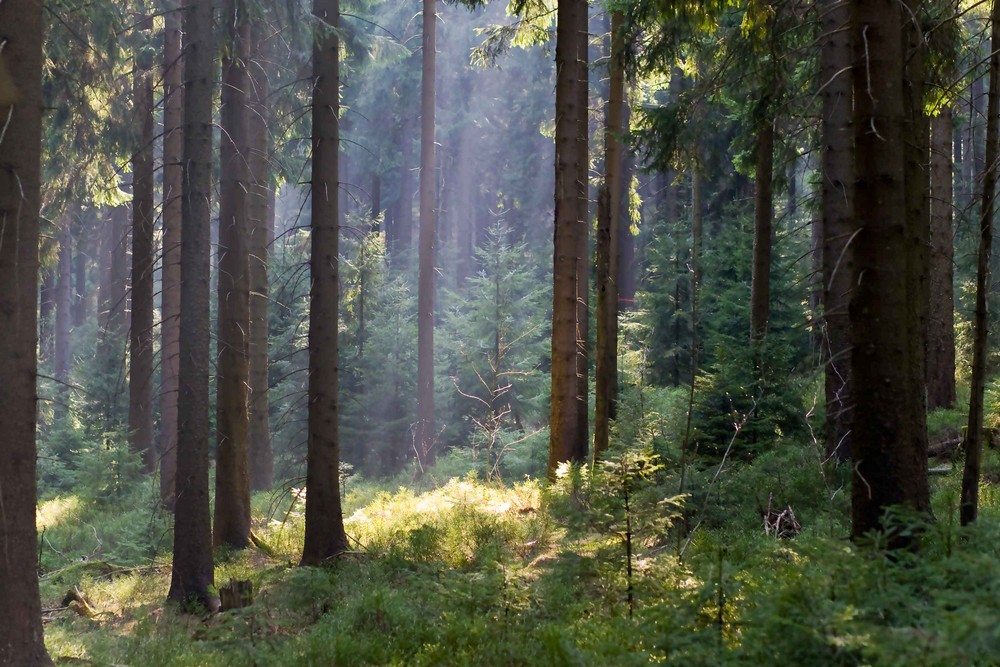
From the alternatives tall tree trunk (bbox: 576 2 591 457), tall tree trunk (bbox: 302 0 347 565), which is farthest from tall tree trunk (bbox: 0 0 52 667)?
tall tree trunk (bbox: 576 2 591 457)

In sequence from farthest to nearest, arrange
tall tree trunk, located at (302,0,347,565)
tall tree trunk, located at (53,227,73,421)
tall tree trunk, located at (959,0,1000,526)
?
1. tall tree trunk, located at (53,227,73,421)
2. tall tree trunk, located at (302,0,347,565)
3. tall tree trunk, located at (959,0,1000,526)

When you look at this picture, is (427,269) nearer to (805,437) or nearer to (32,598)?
(805,437)

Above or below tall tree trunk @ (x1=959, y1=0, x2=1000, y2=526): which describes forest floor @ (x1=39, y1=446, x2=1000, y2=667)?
below

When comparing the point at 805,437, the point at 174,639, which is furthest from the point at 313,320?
the point at 805,437

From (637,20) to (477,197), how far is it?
44248 millimetres

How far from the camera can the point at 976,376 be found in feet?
20.4

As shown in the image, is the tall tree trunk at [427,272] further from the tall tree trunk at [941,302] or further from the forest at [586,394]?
the tall tree trunk at [941,302]

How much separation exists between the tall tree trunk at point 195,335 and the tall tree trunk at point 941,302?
1106 centimetres

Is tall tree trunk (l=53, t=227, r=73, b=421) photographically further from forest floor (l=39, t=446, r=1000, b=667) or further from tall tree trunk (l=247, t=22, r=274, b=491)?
forest floor (l=39, t=446, r=1000, b=667)

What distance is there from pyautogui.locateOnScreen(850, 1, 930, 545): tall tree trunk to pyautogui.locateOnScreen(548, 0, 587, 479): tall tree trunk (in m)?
7.27

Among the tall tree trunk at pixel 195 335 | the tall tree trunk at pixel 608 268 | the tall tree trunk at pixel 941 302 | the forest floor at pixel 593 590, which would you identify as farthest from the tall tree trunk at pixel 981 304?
the tall tree trunk at pixel 195 335

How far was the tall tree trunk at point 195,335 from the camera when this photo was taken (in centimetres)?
1041

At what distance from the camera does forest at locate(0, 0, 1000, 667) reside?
566 centimetres

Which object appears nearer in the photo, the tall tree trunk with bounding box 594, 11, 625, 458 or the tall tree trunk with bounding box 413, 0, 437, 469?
the tall tree trunk with bounding box 594, 11, 625, 458
